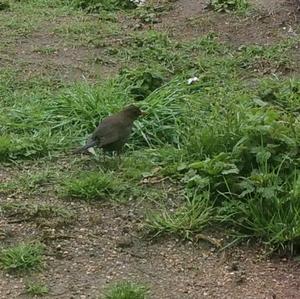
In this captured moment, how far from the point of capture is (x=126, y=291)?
14.0 feet

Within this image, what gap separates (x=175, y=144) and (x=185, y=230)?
1.25 meters

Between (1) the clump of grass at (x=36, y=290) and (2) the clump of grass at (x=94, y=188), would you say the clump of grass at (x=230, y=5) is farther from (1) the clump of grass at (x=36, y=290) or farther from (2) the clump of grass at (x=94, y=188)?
(1) the clump of grass at (x=36, y=290)

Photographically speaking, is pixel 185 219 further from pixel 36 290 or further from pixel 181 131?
pixel 181 131

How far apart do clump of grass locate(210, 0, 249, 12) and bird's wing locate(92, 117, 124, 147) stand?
13.7 feet

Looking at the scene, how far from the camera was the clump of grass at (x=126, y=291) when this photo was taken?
4230 mm

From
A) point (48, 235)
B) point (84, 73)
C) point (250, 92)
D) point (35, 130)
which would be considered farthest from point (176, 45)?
point (48, 235)

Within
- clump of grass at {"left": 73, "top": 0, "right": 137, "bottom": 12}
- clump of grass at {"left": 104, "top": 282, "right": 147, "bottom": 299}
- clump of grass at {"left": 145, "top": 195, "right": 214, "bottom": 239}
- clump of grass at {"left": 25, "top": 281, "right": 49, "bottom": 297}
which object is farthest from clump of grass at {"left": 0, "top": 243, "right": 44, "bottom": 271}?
clump of grass at {"left": 73, "top": 0, "right": 137, "bottom": 12}

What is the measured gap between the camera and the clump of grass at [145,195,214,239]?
195 inches

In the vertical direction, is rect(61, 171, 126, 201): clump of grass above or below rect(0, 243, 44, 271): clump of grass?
below

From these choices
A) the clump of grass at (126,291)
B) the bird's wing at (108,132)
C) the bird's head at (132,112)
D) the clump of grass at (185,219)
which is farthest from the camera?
the bird's head at (132,112)

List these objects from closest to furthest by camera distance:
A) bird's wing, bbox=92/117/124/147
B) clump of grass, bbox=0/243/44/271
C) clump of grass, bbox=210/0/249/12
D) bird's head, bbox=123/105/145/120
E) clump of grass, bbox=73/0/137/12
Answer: clump of grass, bbox=0/243/44/271, bird's wing, bbox=92/117/124/147, bird's head, bbox=123/105/145/120, clump of grass, bbox=210/0/249/12, clump of grass, bbox=73/0/137/12

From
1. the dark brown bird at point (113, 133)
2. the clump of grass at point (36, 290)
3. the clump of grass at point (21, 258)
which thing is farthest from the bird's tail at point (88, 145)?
the clump of grass at point (36, 290)

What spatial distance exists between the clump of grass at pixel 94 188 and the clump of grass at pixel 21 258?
702 millimetres

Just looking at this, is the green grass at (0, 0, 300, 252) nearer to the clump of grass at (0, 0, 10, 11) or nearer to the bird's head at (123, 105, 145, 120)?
the bird's head at (123, 105, 145, 120)
